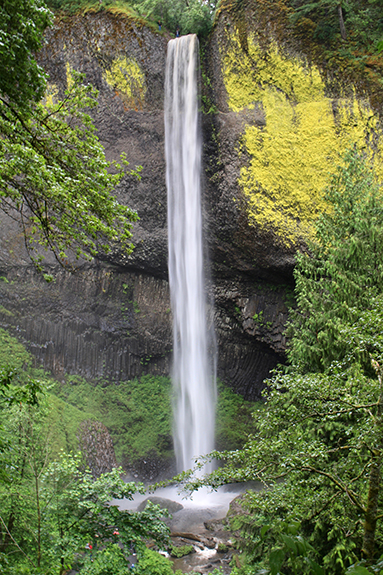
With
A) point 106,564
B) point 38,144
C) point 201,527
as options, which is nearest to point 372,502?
point 106,564

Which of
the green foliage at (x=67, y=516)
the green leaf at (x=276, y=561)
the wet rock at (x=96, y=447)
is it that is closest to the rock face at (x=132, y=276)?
the wet rock at (x=96, y=447)

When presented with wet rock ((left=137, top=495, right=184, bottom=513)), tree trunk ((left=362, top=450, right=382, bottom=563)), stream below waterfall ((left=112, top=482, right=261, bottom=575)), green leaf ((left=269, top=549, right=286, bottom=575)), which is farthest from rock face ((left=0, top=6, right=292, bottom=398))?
green leaf ((left=269, top=549, right=286, bottom=575))

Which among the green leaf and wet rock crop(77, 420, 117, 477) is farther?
wet rock crop(77, 420, 117, 477)

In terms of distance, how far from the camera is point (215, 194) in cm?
1420

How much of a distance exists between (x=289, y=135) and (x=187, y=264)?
19.6 feet

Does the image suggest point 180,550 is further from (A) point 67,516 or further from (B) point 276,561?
(B) point 276,561

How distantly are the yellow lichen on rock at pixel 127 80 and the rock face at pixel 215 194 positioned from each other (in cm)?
4

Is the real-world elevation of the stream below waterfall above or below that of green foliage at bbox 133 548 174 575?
below

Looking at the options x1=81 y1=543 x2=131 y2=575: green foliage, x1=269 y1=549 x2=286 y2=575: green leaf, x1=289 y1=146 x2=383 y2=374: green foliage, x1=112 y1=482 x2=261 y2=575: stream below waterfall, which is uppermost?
x1=289 y1=146 x2=383 y2=374: green foliage

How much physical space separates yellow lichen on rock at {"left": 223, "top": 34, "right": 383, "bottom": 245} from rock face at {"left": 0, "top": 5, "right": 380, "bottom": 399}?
36 millimetres

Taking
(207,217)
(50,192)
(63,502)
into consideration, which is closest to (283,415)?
(63,502)

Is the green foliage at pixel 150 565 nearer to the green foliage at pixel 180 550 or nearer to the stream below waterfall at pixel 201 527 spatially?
the stream below waterfall at pixel 201 527

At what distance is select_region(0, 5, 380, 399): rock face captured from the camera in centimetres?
1271

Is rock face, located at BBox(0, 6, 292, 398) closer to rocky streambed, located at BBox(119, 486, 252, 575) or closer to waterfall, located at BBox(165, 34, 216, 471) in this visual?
waterfall, located at BBox(165, 34, 216, 471)
